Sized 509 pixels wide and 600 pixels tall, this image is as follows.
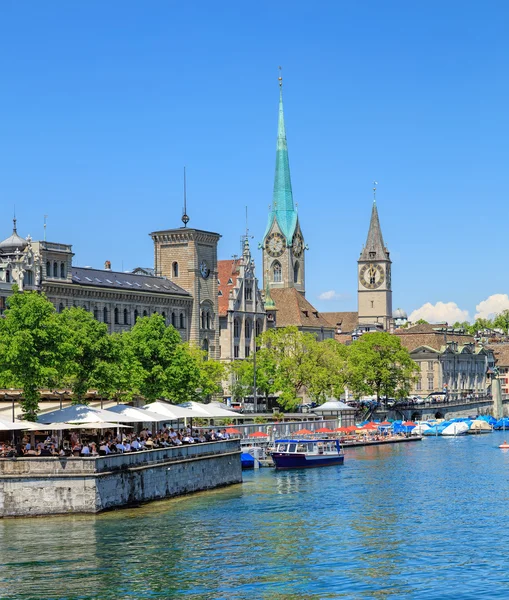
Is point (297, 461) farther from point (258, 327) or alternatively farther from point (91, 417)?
point (258, 327)

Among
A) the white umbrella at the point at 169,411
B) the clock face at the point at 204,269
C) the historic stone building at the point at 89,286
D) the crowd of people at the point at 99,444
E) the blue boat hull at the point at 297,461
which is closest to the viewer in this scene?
the crowd of people at the point at 99,444

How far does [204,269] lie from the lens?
15425cm

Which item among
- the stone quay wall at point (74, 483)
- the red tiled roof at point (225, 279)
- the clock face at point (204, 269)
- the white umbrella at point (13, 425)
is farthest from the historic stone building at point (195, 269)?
the white umbrella at point (13, 425)

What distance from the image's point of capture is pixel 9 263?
122875 mm

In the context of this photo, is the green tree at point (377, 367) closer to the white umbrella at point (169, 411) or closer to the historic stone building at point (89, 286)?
the historic stone building at point (89, 286)

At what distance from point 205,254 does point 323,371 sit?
21477 mm

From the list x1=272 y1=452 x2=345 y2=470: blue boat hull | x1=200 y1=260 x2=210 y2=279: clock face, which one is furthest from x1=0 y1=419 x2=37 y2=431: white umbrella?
x1=200 y1=260 x2=210 y2=279: clock face

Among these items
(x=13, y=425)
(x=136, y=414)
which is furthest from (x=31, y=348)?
(x=136, y=414)

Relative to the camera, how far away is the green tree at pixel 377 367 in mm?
156750

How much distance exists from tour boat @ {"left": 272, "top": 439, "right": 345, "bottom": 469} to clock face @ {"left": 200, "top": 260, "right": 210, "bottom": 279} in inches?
2108

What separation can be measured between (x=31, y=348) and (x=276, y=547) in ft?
64.3

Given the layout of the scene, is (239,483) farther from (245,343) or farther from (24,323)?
(245,343)

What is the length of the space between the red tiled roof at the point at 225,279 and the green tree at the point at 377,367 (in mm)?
15955

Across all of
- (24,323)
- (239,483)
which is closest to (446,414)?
(239,483)
